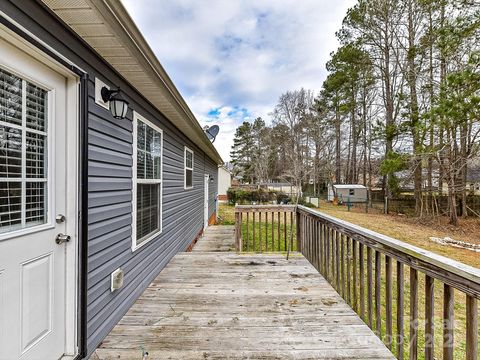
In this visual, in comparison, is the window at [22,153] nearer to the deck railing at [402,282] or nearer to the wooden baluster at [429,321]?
the deck railing at [402,282]

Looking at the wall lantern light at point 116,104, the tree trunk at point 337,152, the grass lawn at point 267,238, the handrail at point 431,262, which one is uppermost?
the tree trunk at point 337,152

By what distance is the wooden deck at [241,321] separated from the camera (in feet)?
6.03

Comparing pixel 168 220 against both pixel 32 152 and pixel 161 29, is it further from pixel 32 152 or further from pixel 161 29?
pixel 161 29

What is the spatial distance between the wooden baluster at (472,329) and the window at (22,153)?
240 cm

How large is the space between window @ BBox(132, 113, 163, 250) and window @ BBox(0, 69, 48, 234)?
114 cm

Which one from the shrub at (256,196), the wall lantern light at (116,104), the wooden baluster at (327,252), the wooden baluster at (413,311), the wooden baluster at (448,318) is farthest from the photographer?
the shrub at (256,196)

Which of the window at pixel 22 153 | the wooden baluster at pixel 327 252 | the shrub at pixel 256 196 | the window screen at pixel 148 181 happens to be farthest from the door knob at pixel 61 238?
the shrub at pixel 256 196

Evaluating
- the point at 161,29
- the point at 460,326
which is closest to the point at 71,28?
the point at 161,29

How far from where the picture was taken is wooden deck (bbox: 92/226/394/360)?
1.84 m

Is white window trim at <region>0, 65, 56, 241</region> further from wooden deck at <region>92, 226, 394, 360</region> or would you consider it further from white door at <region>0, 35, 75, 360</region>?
wooden deck at <region>92, 226, 394, 360</region>

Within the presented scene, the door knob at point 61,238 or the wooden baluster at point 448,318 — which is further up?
the door knob at point 61,238

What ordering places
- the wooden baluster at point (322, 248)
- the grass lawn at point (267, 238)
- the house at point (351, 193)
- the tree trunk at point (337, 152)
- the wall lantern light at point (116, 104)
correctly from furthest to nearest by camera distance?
the tree trunk at point (337, 152), the house at point (351, 193), the grass lawn at point (267, 238), the wooden baluster at point (322, 248), the wall lantern light at point (116, 104)

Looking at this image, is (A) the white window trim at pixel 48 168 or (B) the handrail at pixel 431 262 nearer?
(B) the handrail at pixel 431 262

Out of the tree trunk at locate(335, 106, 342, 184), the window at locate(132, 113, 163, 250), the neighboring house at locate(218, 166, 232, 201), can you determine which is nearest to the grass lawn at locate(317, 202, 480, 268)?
the window at locate(132, 113, 163, 250)
